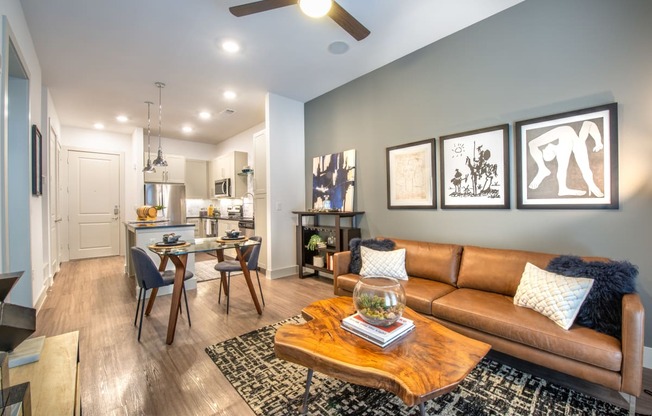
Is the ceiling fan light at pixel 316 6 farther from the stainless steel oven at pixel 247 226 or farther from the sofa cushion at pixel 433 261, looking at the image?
the stainless steel oven at pixel 247 226

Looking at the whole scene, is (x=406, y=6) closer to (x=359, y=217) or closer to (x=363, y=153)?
(x=363, y=153)

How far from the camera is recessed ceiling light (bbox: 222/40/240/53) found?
2988 millimetres

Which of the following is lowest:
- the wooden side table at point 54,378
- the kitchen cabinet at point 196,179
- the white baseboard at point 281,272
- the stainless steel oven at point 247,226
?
the white baseboard at point 281,272

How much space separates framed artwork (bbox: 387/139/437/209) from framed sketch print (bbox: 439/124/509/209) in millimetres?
143

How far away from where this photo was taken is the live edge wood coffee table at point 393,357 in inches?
46.1

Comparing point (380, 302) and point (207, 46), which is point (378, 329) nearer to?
point (380, 302)

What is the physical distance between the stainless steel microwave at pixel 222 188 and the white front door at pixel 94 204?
7.27 feet

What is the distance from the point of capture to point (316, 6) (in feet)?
6.48

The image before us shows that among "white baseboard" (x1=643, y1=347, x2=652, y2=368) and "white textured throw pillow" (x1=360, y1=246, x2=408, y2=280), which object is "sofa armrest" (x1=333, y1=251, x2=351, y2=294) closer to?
"white textured throw pillow" (x1=360, y1=246, x2=408, y2=280)

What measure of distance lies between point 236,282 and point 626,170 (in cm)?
442

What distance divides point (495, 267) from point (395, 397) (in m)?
1.41

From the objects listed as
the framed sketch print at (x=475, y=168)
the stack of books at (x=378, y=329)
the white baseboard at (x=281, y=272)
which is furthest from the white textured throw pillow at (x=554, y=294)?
the white baseboard at (x=281, y=272)

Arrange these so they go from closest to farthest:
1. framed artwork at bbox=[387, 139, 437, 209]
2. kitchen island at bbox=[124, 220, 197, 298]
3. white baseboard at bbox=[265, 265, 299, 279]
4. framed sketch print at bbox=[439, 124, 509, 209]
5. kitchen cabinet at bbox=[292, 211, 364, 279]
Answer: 1. framed sketch print at bbox=[439, 124, 509, 209]
2. framed artwork at bbox=[387, 139, 437, 209]
3. kitchen island at bbox=[124, 220, 197, 298]
4. kitchen cabinet at bbox=[292, 211, 364, 279]
5. white baseboard at bbox=[265, 265, 299, 279]

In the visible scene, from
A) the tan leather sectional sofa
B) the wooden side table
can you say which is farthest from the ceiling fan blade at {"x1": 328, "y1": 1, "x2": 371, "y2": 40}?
the wooden side table
